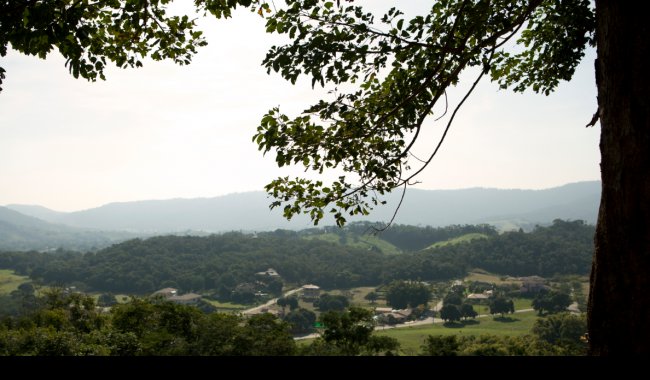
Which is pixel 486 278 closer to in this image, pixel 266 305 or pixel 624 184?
pixel 266 305

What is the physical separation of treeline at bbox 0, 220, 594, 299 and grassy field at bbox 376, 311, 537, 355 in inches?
1414

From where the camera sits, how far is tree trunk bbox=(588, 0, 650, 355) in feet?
9.97

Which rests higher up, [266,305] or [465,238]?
[465,238]

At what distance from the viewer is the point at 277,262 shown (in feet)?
387

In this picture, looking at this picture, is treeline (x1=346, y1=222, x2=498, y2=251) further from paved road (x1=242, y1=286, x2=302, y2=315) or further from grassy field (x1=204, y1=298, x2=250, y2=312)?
grassy field (x1=204, y1=298, x2=250, y2=312)

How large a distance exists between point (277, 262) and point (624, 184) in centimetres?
11738

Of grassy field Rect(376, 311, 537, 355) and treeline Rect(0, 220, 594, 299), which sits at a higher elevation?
treeline Rect(0, 220, 594, 299)

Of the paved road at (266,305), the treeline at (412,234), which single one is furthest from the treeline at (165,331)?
the treeline at (412,234)

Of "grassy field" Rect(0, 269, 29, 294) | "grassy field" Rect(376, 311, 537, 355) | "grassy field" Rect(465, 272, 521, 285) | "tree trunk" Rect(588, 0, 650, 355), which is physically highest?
"tree trunk" Rect(588, 0, 650, 355)

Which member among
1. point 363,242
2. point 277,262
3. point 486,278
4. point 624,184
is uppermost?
point 624,184

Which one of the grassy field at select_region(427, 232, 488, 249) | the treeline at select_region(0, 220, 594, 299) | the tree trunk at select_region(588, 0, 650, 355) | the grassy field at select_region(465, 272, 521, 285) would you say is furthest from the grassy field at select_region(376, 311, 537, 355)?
the tree trunk at select_region(588, 0, 650, 355)

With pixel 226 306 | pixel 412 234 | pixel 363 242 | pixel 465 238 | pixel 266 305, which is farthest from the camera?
pixel 412 234

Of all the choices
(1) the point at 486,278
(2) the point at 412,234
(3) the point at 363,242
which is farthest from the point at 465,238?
(1) the point at 486,278

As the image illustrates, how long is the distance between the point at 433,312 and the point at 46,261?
329 feet
